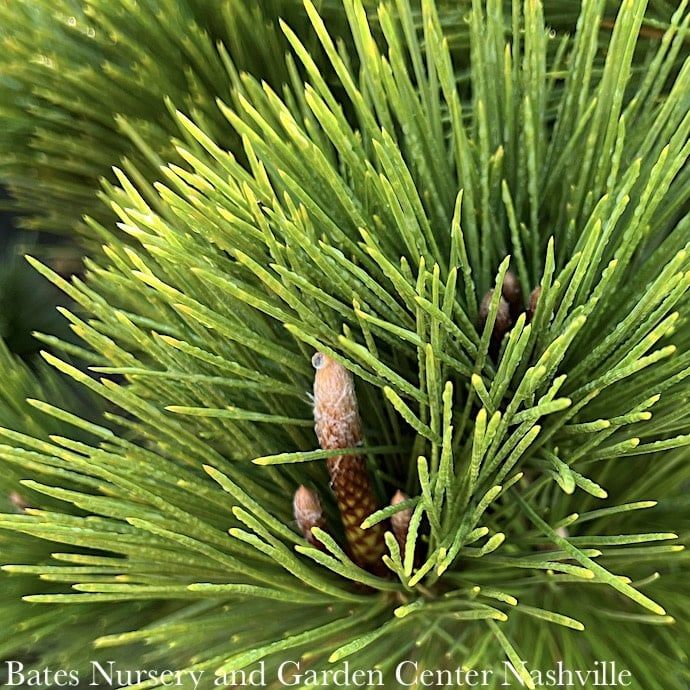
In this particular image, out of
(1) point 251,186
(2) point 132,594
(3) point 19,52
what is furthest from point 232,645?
(3) point 19,52

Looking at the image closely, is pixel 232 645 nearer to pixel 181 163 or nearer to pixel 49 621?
pixel 49 621

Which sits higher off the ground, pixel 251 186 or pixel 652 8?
pixel 652 8

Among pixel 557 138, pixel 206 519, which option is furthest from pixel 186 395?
pixel 557 138

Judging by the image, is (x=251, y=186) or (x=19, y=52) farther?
(x=19, y=52)

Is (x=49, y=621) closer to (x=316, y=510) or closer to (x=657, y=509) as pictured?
(x=316, y=510)

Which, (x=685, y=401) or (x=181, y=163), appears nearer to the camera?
(x=685, y=401)

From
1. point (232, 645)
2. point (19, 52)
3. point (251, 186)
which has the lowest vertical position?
point (232, 645)
